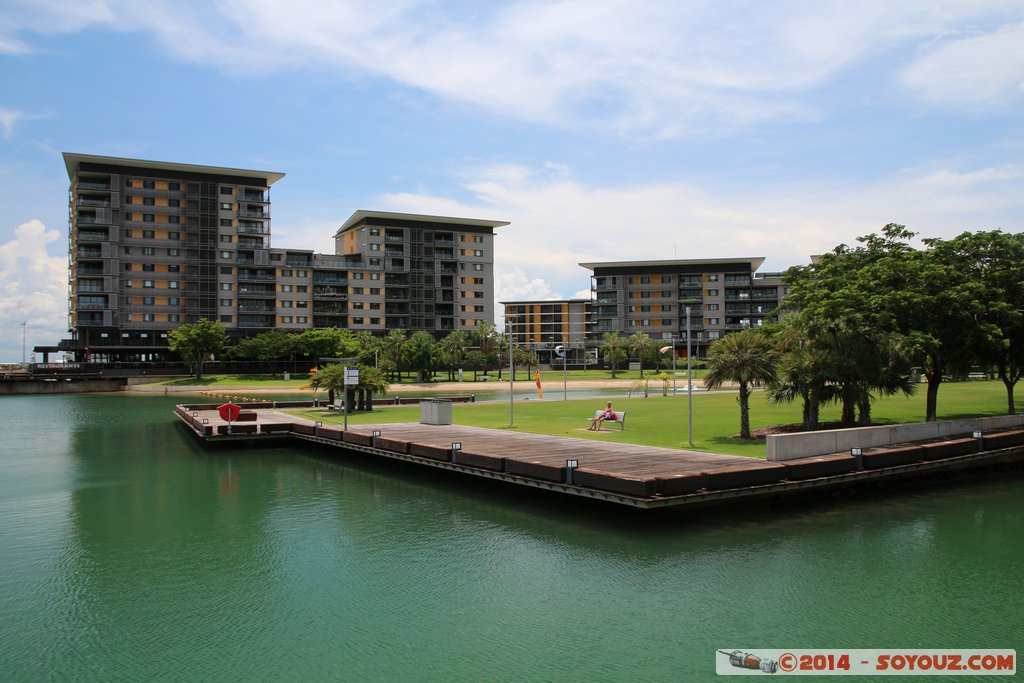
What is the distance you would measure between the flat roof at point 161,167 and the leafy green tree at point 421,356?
43712mm

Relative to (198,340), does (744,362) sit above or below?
below

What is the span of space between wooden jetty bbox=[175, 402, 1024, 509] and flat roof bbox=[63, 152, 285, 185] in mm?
104661

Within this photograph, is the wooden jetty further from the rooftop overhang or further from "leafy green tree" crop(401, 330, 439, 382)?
the rooftop overhang

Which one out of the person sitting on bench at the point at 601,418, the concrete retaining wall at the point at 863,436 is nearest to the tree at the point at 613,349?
the person sitting on bench at the point at 601,418

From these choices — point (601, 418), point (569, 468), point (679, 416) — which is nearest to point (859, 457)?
point (569, 468)

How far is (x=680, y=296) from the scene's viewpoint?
17038 centimetres

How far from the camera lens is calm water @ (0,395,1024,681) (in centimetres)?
1437

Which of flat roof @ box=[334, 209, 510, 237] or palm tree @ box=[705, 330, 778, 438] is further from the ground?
flat roof @ box=[334, 209, 510, 237]

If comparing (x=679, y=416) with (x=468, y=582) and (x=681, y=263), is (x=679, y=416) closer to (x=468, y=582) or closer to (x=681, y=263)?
(x=468, y=582)

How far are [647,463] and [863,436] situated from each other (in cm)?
1060

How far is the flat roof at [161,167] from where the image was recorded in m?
123

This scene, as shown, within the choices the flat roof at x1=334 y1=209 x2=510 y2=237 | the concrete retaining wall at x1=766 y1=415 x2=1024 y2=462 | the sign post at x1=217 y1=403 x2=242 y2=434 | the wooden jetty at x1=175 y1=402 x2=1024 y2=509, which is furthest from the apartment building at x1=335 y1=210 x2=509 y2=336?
the concrete retaining wall at x1=766 y1=415 x2=1024 y2=462

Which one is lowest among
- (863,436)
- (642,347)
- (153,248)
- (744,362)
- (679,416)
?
(679,416)

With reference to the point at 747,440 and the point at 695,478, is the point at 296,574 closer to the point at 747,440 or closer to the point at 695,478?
the point at 695,478
